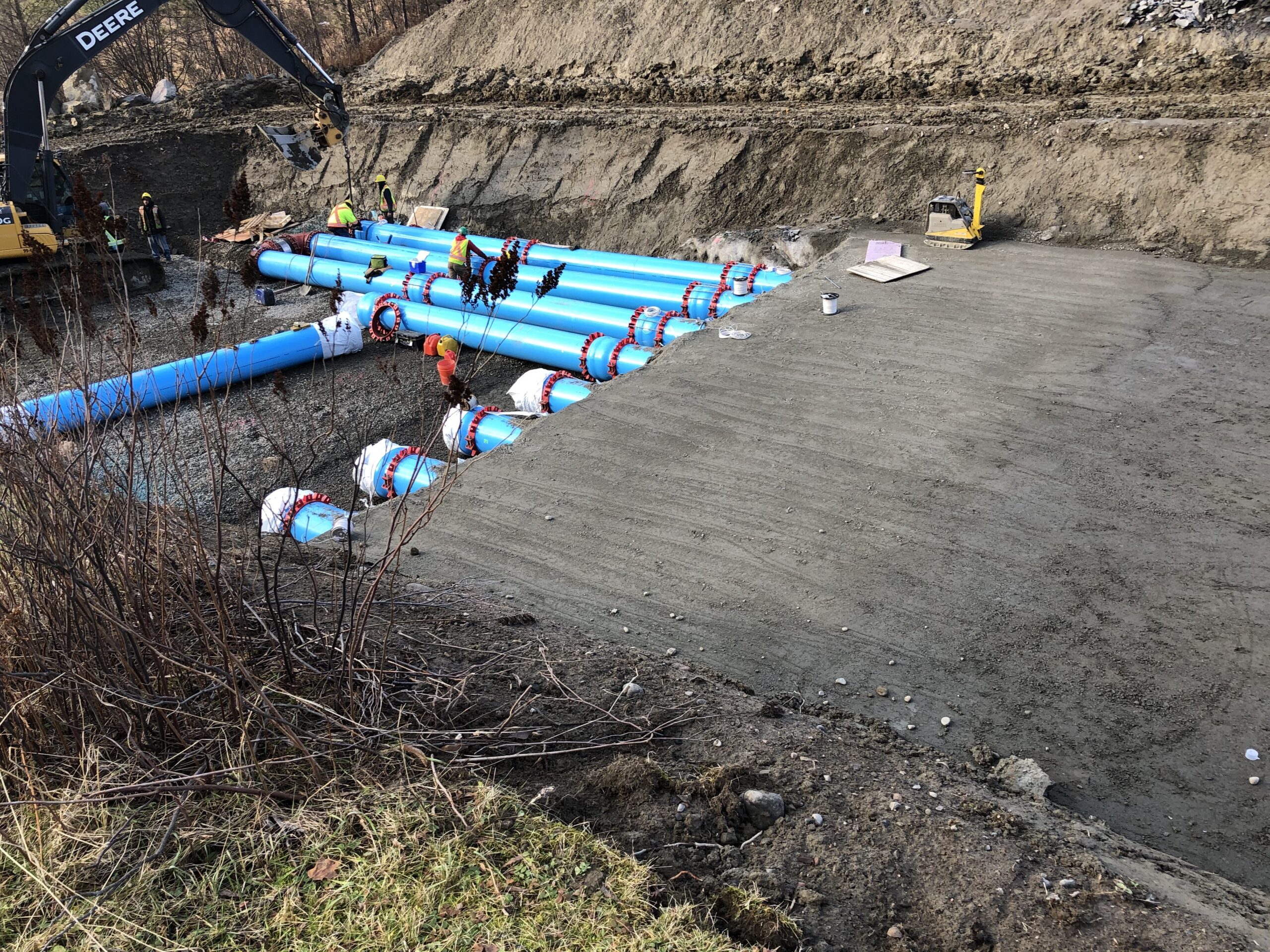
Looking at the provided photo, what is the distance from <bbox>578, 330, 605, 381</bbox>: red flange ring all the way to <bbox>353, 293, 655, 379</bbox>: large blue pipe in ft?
0.03

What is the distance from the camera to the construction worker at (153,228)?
53.2 ft

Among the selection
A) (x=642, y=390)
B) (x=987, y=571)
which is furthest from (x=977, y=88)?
(x=987, y=571)

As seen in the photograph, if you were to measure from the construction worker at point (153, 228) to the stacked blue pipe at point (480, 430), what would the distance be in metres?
9.65

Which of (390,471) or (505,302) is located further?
(505,302)

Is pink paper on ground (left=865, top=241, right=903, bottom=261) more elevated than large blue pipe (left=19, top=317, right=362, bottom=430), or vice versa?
pink paper on ground (left=865, top=241, right=903, bottom=261)

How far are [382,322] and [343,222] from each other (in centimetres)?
488

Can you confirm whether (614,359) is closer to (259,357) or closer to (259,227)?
(259,357)

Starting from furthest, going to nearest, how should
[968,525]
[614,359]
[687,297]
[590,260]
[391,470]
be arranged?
[590,260]
[687,297]
[614,359]
[391,470]
[968,525]

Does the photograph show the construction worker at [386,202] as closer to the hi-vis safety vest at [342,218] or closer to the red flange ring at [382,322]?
the hi-vis safety vest at [342,218]

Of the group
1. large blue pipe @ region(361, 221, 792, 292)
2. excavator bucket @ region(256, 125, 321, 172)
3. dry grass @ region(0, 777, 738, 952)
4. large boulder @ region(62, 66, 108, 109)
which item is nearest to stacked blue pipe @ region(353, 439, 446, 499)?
large blue pipe @ region(361, 221, 792, 292)

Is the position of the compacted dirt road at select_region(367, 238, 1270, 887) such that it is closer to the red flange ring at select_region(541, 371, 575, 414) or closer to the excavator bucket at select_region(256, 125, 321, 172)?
the red flange ring at select_region(541, 371, 575, 414)

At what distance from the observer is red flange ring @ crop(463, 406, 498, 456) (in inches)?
377

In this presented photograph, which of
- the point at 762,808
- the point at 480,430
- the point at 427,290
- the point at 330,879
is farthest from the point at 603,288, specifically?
the point at 330,879

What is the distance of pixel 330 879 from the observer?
3.02 m
